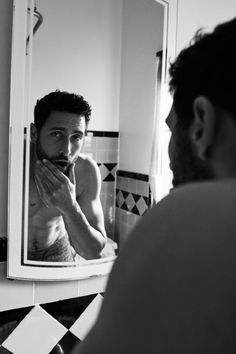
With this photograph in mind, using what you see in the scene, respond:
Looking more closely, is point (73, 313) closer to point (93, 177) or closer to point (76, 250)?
point (76, 250)

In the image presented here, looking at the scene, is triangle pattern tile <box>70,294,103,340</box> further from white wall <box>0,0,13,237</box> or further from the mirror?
white wall <box>0,0,13,237</box>

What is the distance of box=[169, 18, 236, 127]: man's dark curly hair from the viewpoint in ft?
1.36

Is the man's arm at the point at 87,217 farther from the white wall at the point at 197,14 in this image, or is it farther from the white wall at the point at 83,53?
the white wall at the point at 197,14

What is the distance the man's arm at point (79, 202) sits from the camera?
3.55 feet

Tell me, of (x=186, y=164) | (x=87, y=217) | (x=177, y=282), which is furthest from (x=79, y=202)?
(x=177, y=282)

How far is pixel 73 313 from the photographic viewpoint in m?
1.18

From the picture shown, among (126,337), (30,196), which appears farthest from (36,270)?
(126,337)

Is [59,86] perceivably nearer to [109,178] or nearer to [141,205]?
[109,178]

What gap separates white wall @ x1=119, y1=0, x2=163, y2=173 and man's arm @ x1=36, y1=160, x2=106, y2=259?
14 centimetres

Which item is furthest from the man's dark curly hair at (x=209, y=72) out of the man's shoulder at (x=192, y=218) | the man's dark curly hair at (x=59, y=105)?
the man's dark curly hair at (x=59, y=105)

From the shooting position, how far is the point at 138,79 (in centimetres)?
123

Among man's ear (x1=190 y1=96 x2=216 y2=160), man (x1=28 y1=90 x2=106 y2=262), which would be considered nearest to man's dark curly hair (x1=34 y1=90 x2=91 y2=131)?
man (x1=28 y1=90 x2=106 y2=262)

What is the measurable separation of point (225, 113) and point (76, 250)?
82 centimetres

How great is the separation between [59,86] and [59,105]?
5 cm
